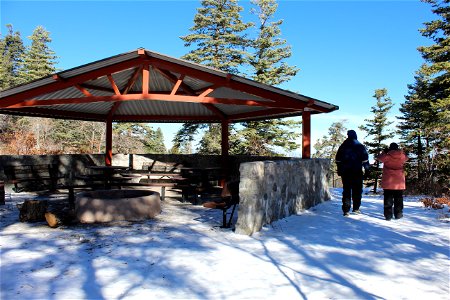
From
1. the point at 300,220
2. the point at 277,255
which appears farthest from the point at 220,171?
the point at 277,255

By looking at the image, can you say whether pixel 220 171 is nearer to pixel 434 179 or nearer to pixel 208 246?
pixel 208 246

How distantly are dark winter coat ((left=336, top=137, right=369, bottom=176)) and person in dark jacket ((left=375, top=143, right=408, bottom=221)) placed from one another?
1.02ft

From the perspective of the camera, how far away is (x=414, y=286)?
3.48 metres

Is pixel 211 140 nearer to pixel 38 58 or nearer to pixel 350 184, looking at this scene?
pixel 350 184

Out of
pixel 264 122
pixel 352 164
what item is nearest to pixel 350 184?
pixel 352 164

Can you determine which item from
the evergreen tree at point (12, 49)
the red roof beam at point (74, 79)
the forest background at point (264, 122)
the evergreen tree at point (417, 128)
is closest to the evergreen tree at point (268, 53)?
the forest background at point (264, 122)

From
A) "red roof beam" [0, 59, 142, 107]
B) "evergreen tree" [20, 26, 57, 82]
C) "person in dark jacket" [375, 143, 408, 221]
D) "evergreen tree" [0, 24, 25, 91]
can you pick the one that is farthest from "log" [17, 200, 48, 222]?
"evergreen tree" [0, 24, 25, 91]

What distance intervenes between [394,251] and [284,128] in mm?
18341

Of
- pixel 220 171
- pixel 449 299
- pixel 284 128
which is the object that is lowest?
pixel 449 299

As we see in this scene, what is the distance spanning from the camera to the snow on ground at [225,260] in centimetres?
338

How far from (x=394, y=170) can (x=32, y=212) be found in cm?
680

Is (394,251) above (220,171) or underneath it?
underneath

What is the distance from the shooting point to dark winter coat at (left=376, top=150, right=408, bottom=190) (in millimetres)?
6469

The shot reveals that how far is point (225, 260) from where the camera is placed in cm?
429
